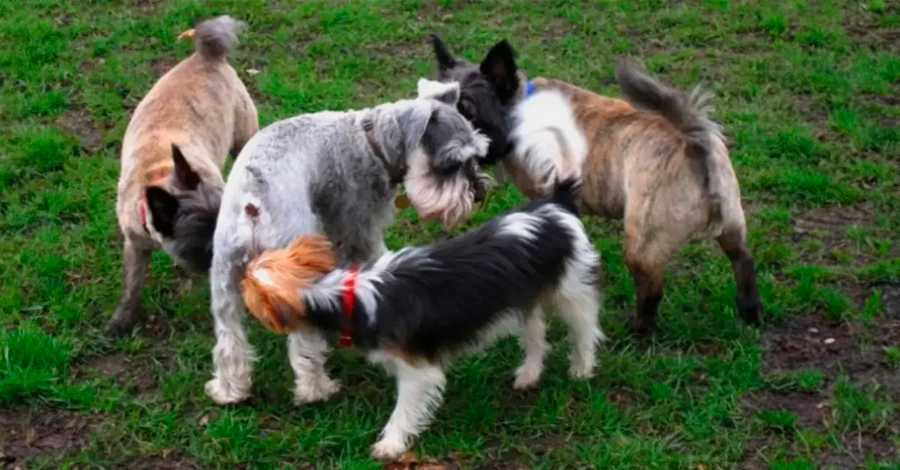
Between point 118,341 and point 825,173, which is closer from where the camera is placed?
point 118,341

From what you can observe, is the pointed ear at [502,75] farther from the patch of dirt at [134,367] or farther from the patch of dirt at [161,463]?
the patch of dirt at [161,463]

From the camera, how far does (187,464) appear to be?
410cm

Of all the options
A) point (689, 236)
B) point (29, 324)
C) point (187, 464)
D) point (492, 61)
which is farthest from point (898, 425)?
point (29, 324)

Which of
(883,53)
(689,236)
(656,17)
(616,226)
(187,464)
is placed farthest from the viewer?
(656,17)

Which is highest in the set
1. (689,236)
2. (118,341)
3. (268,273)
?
(268,273)

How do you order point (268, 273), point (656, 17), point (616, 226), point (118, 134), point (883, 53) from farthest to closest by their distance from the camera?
point (656, 17) < point (883, 53) < point (118, 134) < point (616, 226) < point (268, 273)

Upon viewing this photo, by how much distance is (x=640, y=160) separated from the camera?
14.8 feet

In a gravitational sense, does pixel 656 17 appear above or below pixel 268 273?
below

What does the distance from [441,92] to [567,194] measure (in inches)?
31.5

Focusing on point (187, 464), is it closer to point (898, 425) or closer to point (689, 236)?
point (689, 236)

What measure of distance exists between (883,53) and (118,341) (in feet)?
19.5

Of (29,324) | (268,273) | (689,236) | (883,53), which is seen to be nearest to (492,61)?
(689,236)

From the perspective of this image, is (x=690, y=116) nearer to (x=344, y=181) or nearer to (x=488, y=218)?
(x=344, y=181)

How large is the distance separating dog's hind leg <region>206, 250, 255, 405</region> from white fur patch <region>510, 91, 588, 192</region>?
146cm
